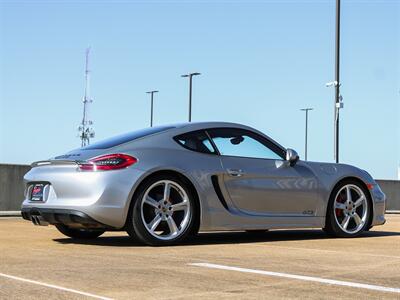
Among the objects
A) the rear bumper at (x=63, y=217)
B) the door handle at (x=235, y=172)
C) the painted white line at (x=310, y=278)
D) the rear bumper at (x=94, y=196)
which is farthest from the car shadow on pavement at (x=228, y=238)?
the painted white line at (x=310, y=278)

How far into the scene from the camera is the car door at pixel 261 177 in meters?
7.79

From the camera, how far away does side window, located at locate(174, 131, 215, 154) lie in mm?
7648

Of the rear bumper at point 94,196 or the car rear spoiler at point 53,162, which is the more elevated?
the car rear spoiler at point 53,162

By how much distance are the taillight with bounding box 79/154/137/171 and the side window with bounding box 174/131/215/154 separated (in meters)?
0.76

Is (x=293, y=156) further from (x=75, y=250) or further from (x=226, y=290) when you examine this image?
(x=226, y=290)

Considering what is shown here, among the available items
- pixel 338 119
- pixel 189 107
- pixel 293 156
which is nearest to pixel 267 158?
pixel 293 156

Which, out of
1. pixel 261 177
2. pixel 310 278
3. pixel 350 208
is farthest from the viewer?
pixel 350 208

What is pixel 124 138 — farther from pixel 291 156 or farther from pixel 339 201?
pixel 339 201

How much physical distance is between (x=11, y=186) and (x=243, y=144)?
10.4m

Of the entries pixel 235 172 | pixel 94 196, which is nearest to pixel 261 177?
pixel 235 172

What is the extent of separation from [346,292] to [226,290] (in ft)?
2.47

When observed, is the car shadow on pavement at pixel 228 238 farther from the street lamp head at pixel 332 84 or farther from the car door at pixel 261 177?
the street lamp head at pixel 332 84

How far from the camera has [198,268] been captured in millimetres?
5281

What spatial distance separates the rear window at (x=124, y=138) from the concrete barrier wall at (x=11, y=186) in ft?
32.2
